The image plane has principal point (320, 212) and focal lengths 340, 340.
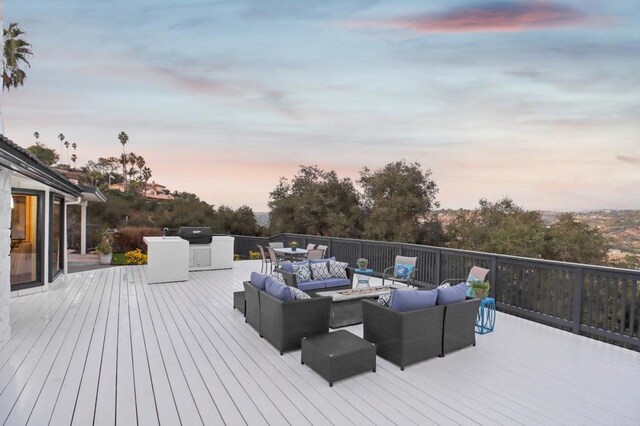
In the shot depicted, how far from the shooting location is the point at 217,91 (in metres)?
10.9

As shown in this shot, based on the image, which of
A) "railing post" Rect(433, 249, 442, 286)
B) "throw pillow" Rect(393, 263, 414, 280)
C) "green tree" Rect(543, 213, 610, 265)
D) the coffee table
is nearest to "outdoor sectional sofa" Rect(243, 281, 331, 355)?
the coffee table

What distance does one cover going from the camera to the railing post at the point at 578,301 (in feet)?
15.5

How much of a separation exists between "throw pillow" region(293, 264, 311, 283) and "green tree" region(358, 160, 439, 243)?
11892mm

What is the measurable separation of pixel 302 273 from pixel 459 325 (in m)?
2.82

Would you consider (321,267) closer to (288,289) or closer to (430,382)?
(288,289)

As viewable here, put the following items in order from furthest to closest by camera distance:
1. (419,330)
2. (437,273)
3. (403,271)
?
(437,273), (403,271), (419,330)

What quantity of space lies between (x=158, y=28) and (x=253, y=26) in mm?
2444

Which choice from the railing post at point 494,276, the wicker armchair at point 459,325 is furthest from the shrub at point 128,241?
the wicker armchair at point 459,325

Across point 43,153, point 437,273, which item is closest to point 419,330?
point 437,273

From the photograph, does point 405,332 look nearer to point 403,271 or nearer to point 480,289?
point 480,289

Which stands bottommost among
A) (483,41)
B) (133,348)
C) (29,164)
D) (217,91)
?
(133,348)

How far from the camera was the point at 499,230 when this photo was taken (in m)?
15.7

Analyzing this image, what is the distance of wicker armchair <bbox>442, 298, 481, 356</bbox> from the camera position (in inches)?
154

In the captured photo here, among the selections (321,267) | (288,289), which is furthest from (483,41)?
(288,289)
